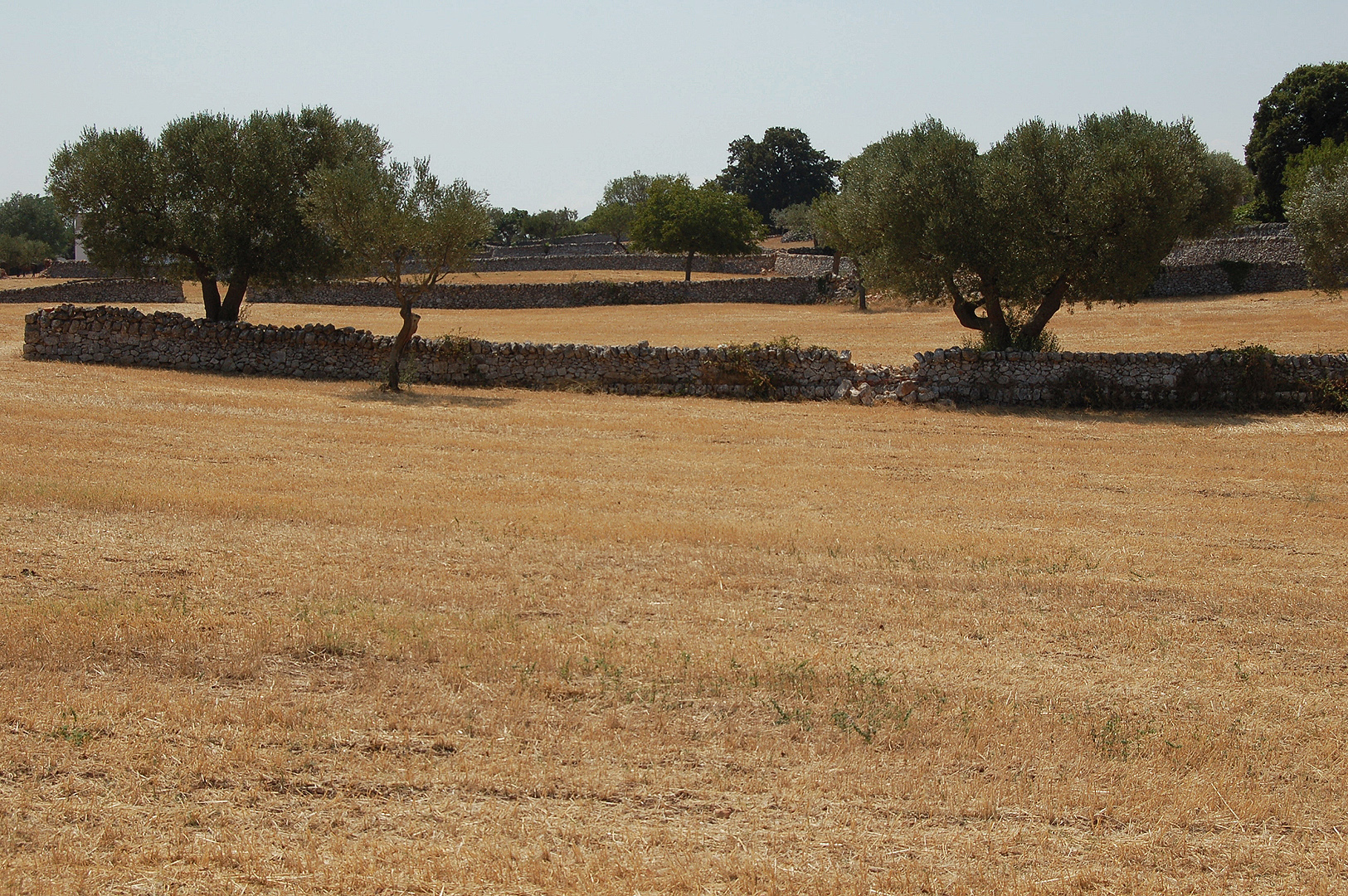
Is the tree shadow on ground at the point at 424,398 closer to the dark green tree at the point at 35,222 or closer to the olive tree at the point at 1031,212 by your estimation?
the olive tree at the point at 1031,212

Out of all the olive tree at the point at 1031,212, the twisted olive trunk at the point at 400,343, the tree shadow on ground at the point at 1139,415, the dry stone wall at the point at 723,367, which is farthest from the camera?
the twisted olive trunk at the point at 400,343

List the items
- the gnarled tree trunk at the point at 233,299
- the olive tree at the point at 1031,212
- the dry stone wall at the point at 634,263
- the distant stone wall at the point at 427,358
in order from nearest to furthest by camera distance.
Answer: the olive tree at the point at 1031,212
the distant stone wall at the point at 427,358
the gnarled tree trunk at the point at 233,299
the dry stone wall at the point at 634,263

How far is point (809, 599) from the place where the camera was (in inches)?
353

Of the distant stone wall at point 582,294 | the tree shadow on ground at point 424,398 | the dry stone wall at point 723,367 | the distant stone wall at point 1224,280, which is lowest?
the tree shadow on ground at point 424,398

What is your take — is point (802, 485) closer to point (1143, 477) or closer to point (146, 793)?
point (1143, 477)

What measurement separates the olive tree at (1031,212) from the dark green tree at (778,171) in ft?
281

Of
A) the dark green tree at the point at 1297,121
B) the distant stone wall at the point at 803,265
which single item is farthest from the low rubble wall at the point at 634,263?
the dark green tree at the point at 1297,121

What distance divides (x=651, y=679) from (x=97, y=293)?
2140 inches

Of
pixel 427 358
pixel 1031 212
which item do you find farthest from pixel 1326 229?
pixel 427 358

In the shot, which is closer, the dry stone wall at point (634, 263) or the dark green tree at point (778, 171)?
the dry stone wall at point (634, 263)

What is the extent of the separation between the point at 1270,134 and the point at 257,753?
72.0 meters

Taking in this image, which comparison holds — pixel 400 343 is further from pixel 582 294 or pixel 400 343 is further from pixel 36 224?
pixel 36 224

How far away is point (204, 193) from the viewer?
86.4 ft

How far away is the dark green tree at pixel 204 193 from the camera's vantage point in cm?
2605
